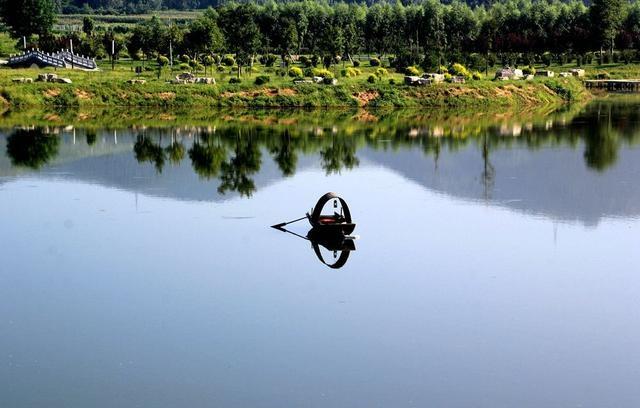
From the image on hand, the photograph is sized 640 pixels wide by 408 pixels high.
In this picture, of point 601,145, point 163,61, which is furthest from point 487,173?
point 163,61

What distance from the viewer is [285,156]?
47188mm

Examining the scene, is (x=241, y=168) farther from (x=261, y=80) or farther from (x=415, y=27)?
(x=415, y=27)

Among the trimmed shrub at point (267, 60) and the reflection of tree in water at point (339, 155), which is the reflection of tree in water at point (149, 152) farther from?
the trimmed shrub at point (267, 60)

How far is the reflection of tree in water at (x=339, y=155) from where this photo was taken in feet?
148

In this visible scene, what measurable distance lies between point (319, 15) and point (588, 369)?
107 metres

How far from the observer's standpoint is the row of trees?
9956 cm

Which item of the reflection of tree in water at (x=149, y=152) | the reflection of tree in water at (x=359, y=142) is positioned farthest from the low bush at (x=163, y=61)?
the reflection of tree in water at (x=149, y=152)

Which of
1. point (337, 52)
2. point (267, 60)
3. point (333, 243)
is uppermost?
point (337, 52)

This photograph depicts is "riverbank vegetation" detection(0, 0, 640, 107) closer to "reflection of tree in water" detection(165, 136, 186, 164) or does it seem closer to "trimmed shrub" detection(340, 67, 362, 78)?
"trimmed shrub" detection(340, 67, 362, 78)

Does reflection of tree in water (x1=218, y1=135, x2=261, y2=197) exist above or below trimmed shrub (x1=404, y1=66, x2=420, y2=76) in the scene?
below

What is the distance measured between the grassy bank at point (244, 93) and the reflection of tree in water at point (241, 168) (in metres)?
21.2

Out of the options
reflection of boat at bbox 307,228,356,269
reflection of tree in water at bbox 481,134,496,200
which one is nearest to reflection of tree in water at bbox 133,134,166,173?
reflection of tree in water at bbox 481,134,496,200

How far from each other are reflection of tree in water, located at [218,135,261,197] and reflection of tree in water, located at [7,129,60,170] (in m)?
8.10

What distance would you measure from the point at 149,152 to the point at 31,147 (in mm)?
5723
